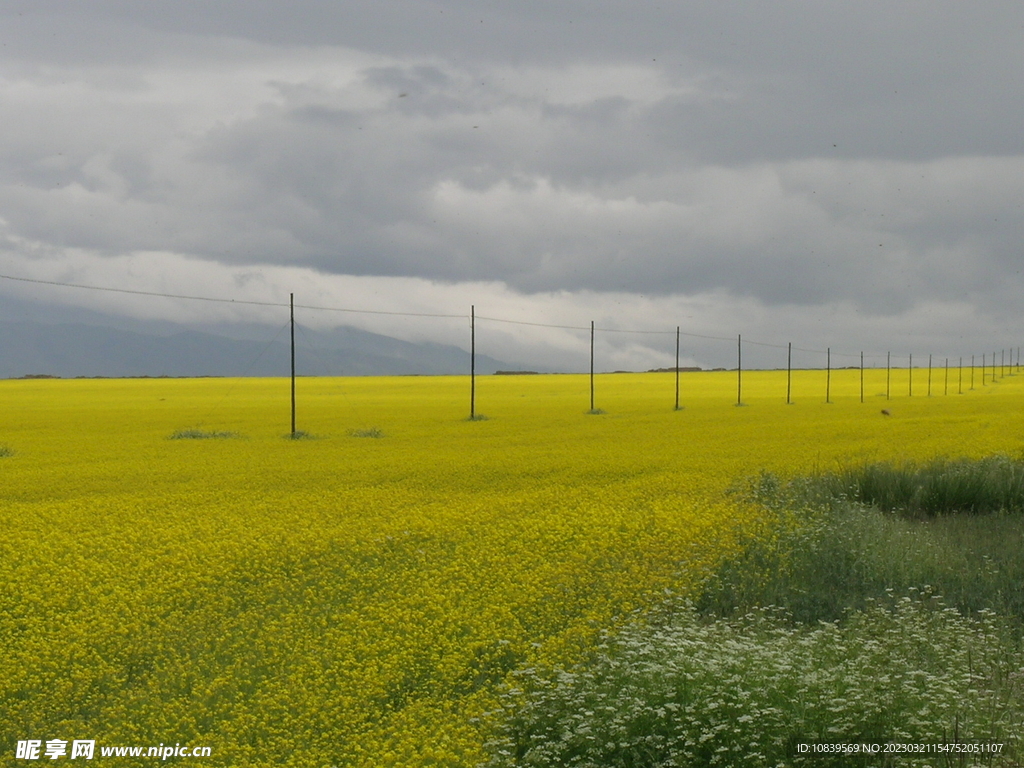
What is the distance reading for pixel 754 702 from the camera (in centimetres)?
775

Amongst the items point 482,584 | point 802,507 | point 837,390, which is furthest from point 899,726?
point 837,390

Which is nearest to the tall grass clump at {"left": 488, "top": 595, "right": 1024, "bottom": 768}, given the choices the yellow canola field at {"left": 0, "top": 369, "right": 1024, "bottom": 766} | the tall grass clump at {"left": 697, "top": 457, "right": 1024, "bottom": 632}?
the yellow canola field at {"left": 0, "top": 369, "right": 1024, "bottom": 766}

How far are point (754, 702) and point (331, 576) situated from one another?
24.7 feet

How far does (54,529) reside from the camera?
17703 millimetres

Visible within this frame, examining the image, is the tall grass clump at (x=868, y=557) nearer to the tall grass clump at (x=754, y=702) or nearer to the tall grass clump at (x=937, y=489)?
the tall grass clump at (x=937, y=489)

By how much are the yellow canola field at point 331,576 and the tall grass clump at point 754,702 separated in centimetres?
68

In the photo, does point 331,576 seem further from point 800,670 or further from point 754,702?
point 754,702

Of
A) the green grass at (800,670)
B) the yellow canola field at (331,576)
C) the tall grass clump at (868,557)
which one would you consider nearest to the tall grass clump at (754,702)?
the green grass at (800,670)

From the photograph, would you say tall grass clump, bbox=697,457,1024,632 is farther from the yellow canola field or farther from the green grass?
the yellow canola field

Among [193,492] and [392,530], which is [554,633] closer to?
[392,530]

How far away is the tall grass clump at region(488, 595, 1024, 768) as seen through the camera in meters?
7.48

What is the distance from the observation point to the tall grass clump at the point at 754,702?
295 inches

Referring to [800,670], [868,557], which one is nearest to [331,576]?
[800,670]

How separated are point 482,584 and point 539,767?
5294 mm
